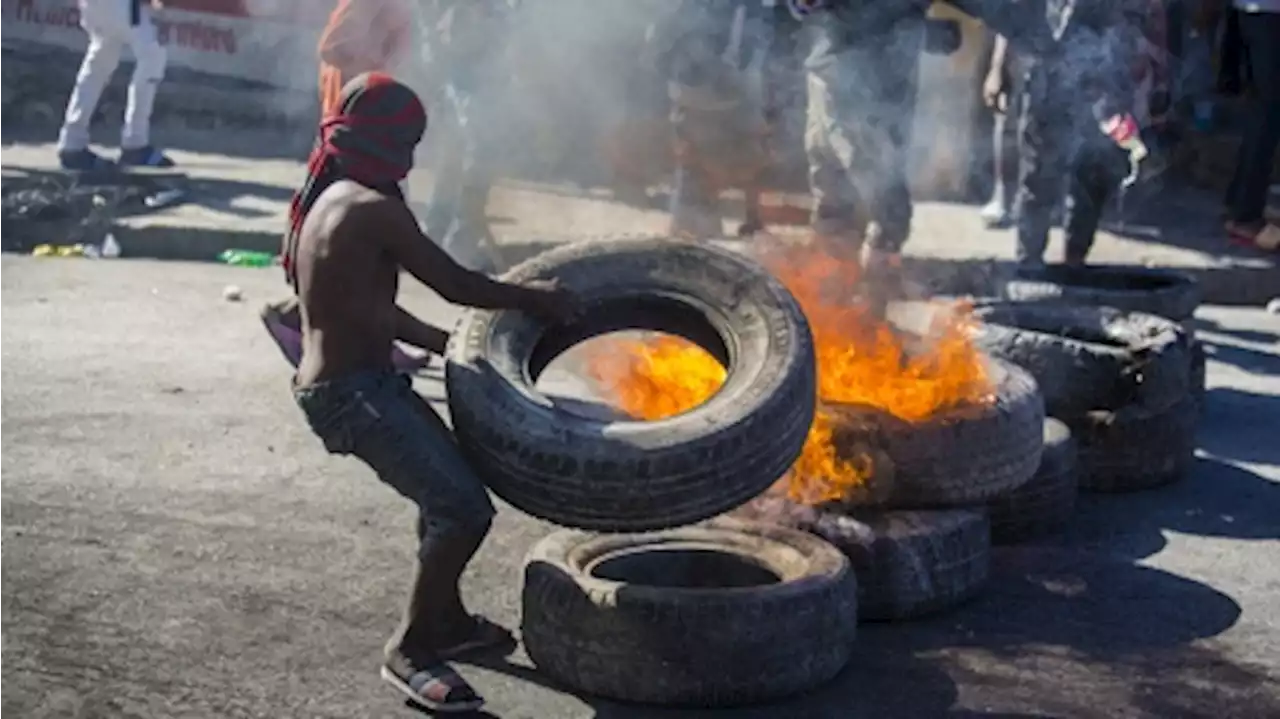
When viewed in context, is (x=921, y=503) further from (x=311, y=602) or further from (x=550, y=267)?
(x=311, y=602)

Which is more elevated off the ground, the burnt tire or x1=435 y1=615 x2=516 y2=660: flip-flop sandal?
the burnt tire

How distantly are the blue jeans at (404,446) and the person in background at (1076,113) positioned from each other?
5189 mm

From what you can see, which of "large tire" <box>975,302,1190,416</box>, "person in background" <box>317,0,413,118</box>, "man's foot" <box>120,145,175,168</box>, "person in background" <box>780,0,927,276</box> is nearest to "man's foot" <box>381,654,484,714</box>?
"large tire" <box>975,302,1190,416</box>

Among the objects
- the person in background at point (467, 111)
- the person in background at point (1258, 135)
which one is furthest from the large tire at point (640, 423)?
the person in background at point (1258, 135)

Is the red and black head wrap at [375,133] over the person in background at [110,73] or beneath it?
over

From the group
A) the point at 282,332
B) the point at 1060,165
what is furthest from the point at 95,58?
the point at 1060,165

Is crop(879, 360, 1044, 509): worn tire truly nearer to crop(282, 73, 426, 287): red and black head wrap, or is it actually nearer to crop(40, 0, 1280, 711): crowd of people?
crop(40, 0, 1280, 711): crowd of people

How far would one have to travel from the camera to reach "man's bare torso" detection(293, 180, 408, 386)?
15.8ft

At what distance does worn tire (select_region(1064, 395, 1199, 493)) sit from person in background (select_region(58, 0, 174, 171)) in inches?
297

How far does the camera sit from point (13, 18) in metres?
14.9

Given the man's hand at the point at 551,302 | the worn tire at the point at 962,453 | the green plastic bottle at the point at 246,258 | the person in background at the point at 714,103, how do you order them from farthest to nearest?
1. the green plastic bottle at the point at 246,258
2. the person in background at the point at 714,103
3. the worn tire at the point at 962,453
4. the man's hand at the point at 551,302

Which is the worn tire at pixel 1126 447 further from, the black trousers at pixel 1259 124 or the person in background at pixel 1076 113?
the black trousers at pixel 1259 124

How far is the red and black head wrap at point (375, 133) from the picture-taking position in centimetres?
493

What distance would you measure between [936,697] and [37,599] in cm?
255
